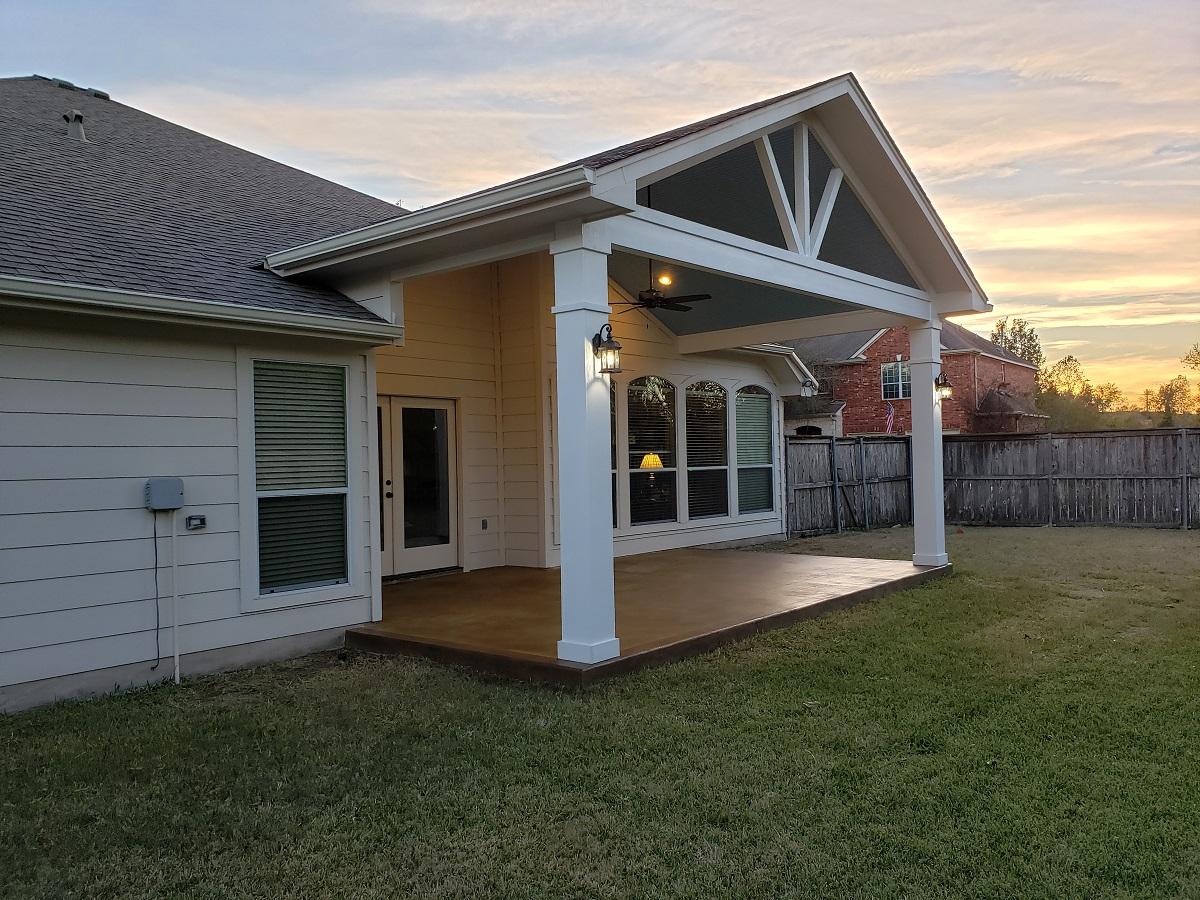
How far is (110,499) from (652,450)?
6.65 meters

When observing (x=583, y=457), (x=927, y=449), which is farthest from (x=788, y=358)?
(x=583, y=457)

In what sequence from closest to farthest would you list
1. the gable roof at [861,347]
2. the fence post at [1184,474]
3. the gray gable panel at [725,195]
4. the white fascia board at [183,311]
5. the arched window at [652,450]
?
the white fascia board at [183,311], the gray gable panel at [725,195], the arched window at [652,450], the fence post at [1184,474], the gable roof at [861,347]

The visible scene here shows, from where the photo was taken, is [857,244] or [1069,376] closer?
[857,244]

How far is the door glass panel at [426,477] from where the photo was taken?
8570 millimetres

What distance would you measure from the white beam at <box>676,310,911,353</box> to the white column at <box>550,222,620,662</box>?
469 cm

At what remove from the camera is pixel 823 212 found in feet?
24.1

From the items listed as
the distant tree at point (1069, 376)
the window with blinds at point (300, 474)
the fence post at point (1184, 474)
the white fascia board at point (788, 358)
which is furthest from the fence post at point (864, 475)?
the distant tree at point (1069, 376)

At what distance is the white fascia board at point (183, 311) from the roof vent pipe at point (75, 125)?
423 centimetres

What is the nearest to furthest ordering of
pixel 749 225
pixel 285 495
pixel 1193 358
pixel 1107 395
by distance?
pixel 285 495
pixel 749 225
pixel 1193 358
pixel 1107 395

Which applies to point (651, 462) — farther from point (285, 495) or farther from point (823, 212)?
point (285, 495)

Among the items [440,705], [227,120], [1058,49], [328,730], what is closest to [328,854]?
[328,730]

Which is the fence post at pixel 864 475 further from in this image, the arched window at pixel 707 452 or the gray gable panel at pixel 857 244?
the gray gable panel at pixel 857 244

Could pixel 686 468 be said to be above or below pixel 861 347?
below

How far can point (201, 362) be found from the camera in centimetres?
565
